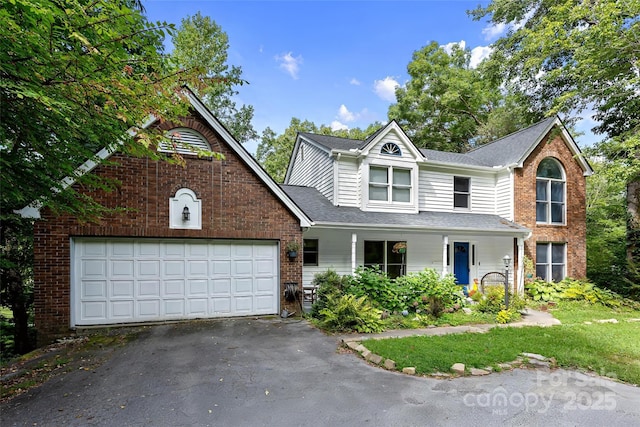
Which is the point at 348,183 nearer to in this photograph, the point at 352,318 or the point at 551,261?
the point at 352,318

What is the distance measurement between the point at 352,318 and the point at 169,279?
15.6 feet

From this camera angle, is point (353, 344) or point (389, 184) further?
point (389, 184)

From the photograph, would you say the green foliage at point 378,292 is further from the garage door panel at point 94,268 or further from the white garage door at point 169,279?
the garage door panel at point 94,268

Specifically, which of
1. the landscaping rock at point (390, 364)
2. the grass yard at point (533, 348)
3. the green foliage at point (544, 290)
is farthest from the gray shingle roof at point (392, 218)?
the landscaping rock at point (390, 364)

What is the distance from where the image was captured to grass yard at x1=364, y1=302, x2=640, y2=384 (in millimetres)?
5387

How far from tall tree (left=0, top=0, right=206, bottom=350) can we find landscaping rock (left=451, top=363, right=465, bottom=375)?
590cm

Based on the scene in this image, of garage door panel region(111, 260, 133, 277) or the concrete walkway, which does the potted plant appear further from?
garage door panel region(111, 260, 133, 277)

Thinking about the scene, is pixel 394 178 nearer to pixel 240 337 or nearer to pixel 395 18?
pixel 395 18

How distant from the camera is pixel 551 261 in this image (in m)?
13.3

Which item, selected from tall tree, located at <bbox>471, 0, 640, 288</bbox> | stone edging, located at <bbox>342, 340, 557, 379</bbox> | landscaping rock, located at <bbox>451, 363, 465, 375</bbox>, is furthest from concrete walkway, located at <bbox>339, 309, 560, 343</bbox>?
tall tree, located at <bbox>471, 0, 640, 288</bbox>

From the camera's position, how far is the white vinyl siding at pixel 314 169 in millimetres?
12383

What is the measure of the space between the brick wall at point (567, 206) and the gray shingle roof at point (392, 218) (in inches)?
44.5

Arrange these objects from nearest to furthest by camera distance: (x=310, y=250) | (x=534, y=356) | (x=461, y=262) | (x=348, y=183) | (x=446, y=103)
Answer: (x=534, y=356), (x=310, y=250), (x=348, y=183), (x=461, y=262), (x=446, y=103)

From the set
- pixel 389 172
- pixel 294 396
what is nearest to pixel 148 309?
pixel 294 396
